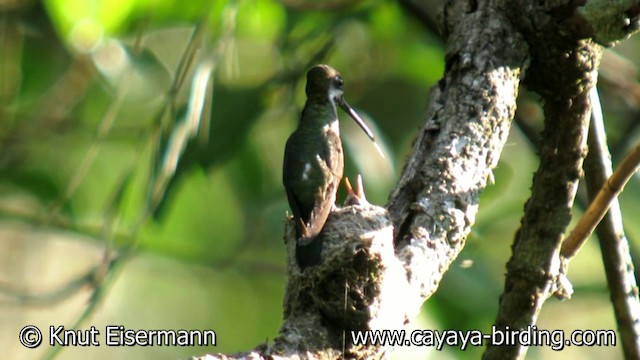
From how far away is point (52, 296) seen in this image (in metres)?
3.34

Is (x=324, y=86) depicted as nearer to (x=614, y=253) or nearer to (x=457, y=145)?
(x=457, y=145)

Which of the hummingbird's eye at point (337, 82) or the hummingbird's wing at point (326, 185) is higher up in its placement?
the hummingbird's eye at point (337, 82)

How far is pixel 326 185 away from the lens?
10.1 ft

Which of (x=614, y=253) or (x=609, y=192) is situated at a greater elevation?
(x=609, y=192)

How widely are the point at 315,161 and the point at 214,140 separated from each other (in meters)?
0.99

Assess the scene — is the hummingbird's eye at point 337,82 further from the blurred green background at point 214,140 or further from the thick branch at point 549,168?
the thick branch at point 549,168

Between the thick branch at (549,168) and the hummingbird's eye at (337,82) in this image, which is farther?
the hummingbird's eye at (337,82)

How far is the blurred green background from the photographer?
3.42 meters

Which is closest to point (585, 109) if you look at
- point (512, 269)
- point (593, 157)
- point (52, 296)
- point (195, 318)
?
point (593, 157)

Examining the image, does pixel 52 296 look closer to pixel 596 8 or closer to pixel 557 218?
pixel 557 218

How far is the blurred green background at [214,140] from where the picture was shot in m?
3.42

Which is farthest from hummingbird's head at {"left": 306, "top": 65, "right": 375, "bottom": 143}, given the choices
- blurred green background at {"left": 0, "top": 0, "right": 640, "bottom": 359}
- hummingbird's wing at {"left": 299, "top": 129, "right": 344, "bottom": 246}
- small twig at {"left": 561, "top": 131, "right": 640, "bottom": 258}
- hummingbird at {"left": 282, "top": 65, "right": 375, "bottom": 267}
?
small twig at {"left": 561, "top": 131, "right": 640, "bottom": 258}

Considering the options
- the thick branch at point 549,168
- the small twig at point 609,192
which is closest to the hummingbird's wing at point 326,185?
the thick branch at point 549,168

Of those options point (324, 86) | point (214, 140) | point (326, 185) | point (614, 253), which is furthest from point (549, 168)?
point (214, 140)
